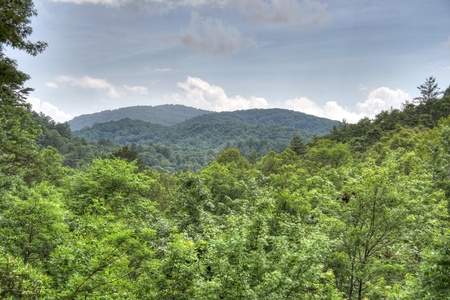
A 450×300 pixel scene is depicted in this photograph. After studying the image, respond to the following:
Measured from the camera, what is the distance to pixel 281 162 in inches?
2181

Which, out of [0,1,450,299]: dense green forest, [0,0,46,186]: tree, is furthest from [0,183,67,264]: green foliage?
[0,0,46,186]: tree

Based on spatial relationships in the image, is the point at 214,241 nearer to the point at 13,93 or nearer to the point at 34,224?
the point at 34,224

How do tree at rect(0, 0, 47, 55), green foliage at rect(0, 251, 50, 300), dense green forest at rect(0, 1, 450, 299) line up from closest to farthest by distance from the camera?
1. green foliage at rect(0, 251, 50, 300)
2. dense green forest at rect(0, 1, 450, 299)
3. tree at rect(0, 0, 47, 55)

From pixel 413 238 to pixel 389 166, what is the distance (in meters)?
3.21

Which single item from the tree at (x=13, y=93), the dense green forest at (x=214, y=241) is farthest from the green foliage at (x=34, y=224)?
the tree at (x=13, y=93)

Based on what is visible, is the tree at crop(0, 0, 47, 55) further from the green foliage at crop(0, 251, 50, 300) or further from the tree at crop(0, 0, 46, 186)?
the green foliage at crop(0, 251, 50, 300)

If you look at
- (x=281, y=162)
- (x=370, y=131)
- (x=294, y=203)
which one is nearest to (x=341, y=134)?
(x=370, y=131)

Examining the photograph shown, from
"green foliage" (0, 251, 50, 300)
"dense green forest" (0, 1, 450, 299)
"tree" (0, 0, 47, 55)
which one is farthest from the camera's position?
"tree" (0, 0, 47, 55)

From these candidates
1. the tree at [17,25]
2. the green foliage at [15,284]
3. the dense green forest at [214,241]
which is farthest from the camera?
the tree at [17,25]

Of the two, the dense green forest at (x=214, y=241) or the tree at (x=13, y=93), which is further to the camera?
the tree at (x=13, y=93)

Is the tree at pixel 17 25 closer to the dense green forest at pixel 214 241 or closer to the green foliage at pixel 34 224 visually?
the dense green forest at pixel 214 241

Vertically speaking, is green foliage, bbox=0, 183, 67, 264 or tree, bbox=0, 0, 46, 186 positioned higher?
tree, bbox=0, 0, 46, 186

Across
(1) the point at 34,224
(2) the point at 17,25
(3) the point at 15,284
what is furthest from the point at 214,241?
(2) the point at 17,25

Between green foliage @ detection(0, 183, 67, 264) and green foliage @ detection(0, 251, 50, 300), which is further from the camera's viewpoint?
green foliage @ detection(0, 183, 67, 264)
